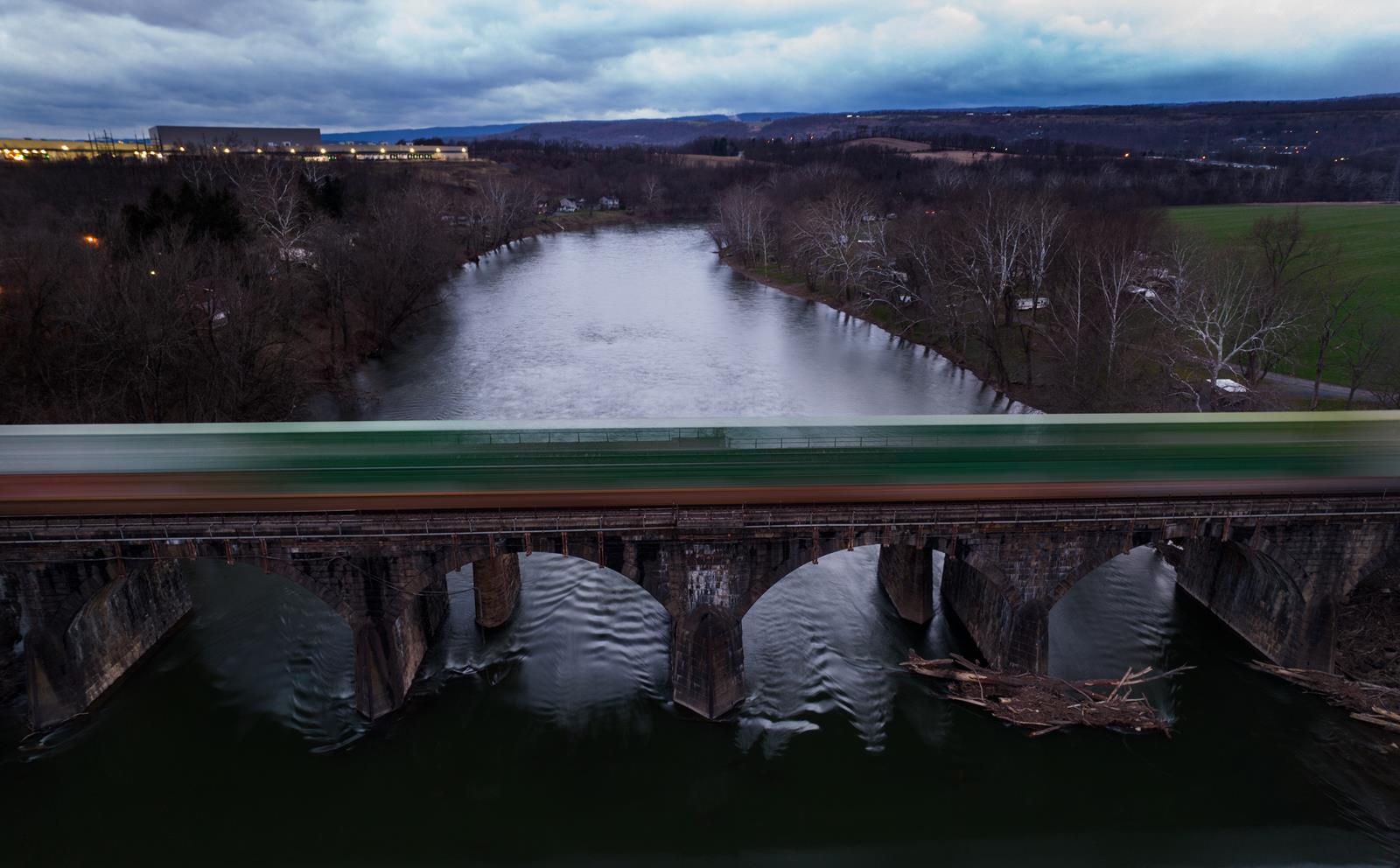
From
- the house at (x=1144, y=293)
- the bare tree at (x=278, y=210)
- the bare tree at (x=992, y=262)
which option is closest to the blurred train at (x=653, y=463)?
the house at (x=1144, y=293)

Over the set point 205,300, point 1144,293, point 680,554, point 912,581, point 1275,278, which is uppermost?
point 205,300

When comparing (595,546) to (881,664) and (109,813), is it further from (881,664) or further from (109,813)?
(109,813)

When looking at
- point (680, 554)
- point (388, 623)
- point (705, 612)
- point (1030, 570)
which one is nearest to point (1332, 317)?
point (1030, 570)

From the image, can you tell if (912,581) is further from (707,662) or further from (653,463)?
(653,463)

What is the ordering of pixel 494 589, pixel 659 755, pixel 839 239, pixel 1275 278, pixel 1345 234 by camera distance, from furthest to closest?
pixel 839 239 < pixel 1345 234 < pixel 1275 278 < pixel 494 589 < pixel 659 755

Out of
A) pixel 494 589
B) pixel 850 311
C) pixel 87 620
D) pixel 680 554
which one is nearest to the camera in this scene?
pixel 680 554

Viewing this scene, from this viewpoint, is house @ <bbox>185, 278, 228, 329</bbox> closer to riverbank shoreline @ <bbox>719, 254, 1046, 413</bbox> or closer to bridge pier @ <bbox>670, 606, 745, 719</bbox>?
bridge pier @ <bbox>670, 606, 745, 719</bbox>
